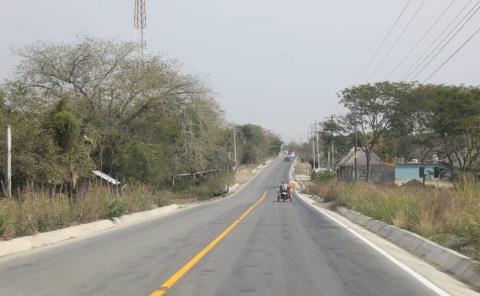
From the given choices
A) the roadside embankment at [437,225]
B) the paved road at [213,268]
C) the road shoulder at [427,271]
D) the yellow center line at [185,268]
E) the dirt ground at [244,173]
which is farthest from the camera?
the dirt ground at [244,173]

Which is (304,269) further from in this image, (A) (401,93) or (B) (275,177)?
(B) (275,177)

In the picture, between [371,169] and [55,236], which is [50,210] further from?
[371,169]

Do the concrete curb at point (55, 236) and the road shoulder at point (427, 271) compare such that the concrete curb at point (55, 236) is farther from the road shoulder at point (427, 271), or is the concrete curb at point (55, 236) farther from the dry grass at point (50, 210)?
the road shoulder at point (427, 271)

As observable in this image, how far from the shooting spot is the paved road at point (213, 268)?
9469mm

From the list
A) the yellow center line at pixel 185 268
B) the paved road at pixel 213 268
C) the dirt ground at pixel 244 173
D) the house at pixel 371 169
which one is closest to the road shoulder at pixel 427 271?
the paved road at pixel 213 268

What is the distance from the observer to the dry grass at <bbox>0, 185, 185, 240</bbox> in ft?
52.0

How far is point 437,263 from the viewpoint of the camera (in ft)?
42.7

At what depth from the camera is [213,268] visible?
11.6 m

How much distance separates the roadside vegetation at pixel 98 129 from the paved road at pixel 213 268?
397 cm

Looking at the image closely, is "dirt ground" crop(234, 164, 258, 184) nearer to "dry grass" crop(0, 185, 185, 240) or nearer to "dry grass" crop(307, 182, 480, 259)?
"dry grass" crop(0, 185, 185, 240)

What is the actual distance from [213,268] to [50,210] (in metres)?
8.38

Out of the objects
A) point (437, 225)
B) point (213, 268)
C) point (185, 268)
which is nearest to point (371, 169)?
point (437, 225)

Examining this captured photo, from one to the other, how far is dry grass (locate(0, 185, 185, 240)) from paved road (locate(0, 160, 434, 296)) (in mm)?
1147

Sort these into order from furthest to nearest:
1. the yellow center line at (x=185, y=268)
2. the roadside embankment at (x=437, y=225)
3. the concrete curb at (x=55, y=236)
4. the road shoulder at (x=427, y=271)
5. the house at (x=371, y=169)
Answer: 1. the house at (x=371, y=169)
2. the concrete curb at (x=55, y=236)
3. the roadside embankment at (x=437, y=225)
4. the road shoulder at (x=427, y=271)
5. the yellow center line at (x=185, y=268)
